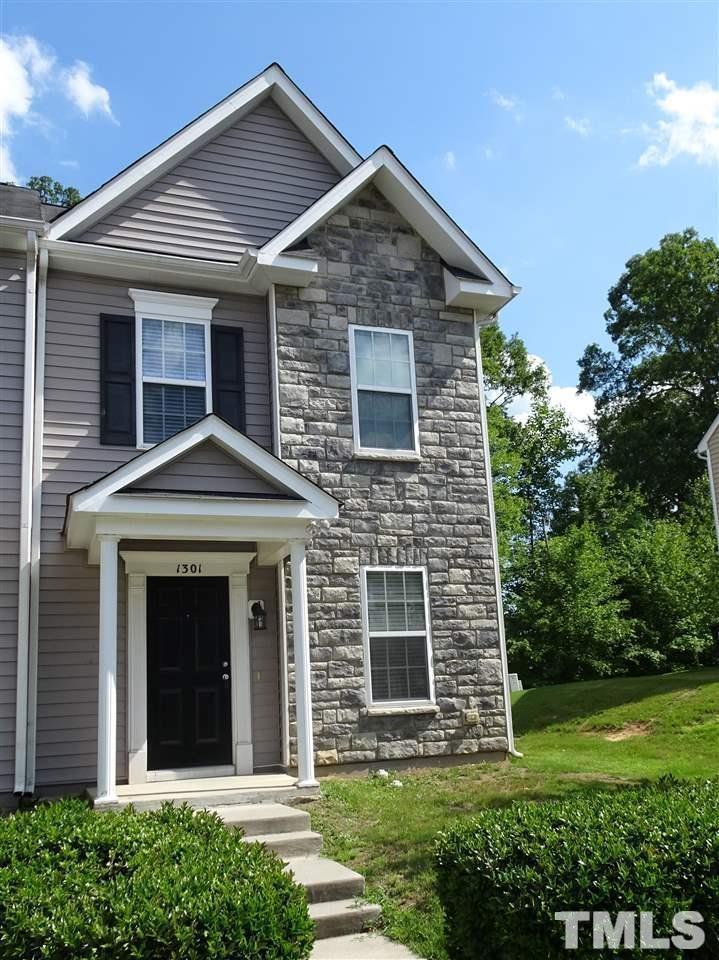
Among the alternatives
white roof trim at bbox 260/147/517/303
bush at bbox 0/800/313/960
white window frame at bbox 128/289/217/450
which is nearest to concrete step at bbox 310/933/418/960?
bush at bbox 0/800/313/960

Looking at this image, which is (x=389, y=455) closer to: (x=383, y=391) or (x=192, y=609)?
(x=383, y=391)

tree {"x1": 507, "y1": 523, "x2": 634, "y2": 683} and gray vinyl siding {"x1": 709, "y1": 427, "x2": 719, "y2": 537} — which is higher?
gray vinyl siding {"x1": 709, "y1": 427, "x2": 719, "y2": 537}

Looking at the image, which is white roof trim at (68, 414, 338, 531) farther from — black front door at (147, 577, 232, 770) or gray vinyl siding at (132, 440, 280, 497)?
black front door at (147, 577, 232, 770)

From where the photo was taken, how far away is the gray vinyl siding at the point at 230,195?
10617 millimetres

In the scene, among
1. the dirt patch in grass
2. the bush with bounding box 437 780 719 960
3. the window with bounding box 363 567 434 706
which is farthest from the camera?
the dirt patch in grass

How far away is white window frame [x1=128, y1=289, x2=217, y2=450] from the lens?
10055 millimetres

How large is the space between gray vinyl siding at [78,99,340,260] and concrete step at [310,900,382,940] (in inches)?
300

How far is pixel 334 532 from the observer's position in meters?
10.3

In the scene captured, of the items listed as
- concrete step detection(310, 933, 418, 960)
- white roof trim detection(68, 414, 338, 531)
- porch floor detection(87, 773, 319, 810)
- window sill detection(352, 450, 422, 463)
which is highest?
window sill detection(352, 450, 422, 463)

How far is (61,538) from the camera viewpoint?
9289 mm

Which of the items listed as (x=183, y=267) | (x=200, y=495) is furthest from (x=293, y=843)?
(x=183, y=267)

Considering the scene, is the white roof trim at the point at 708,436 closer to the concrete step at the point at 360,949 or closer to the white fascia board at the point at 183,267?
the white fascia board at the point at 183,267

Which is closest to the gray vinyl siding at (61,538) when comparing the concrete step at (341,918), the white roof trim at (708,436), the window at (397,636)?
the window at (397,636)

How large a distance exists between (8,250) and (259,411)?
10.7ft
